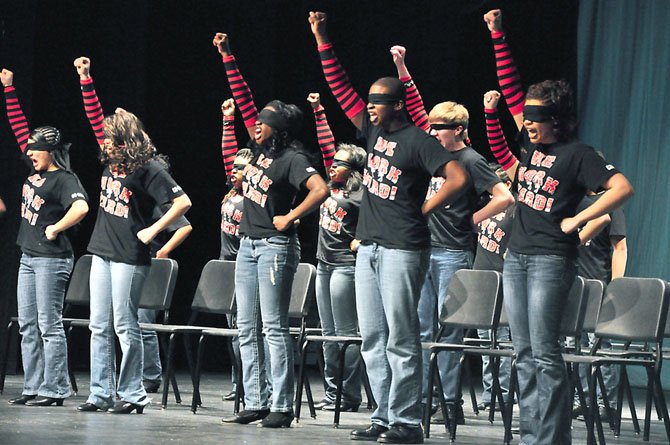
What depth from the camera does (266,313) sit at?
546 centimetres

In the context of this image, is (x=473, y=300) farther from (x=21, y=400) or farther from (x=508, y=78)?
(x=21, y=400)

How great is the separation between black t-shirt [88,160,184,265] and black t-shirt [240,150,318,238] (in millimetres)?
536

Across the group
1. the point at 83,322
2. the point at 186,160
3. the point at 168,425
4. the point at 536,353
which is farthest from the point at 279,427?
the point at 186,160

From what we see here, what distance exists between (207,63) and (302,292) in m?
3.52

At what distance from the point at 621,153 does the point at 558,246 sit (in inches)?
200

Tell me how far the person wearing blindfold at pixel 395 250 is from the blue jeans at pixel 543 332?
0.51 metres

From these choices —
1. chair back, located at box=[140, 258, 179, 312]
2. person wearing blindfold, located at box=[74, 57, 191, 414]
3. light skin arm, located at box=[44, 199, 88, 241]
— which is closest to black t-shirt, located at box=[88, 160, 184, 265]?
person wearing blindfold, located at box=[74, 57, 191, 414]

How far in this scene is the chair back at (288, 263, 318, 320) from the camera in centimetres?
627

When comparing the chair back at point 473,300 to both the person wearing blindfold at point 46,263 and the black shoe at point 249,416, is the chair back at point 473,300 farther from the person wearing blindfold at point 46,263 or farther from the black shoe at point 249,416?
the person wearing blindfold at point 46,263

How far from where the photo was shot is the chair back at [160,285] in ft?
22.1

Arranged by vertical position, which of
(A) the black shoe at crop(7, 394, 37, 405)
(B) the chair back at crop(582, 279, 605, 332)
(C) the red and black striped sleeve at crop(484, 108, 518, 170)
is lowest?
(A) the black shoe at crop(7, 394, 37, 405)

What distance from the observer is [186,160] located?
30.6ft

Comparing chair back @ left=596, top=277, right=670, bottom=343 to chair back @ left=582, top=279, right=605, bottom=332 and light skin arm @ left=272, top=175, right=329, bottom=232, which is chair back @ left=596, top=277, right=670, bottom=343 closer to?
chair back @ left=582, top=279, right=605, bottom=332

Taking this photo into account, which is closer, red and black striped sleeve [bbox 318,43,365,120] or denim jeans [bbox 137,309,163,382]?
red and black striped sleeve [bbox 318,43,365,120]
